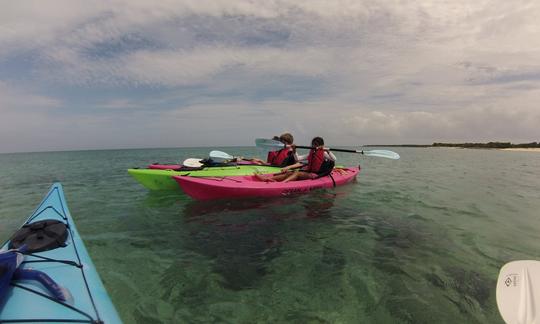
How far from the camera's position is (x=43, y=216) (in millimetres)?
4816

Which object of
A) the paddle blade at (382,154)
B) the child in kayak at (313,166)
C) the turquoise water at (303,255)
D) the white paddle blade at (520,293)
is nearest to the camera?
the white paddle blade at (520,293)

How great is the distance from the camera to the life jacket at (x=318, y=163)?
1002 centimetres

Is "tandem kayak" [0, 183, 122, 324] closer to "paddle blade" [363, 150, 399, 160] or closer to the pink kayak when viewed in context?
the pink kayak

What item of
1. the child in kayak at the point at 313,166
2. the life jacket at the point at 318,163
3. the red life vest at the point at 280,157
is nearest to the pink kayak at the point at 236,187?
the child in kayak at the point at 313,166

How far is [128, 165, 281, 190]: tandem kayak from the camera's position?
9359mm

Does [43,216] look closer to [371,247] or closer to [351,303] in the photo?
[351,303]

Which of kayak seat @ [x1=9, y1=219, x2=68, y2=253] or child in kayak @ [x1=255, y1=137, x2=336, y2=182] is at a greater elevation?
child in kayak @ [x1=255, y1=137, x2=336, y2=182]

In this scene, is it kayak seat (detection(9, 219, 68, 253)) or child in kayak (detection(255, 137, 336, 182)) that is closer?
kayak seat (detection(9, 219, 68, 253))

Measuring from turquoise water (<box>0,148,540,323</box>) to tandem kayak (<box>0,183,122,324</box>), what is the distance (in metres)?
0.72

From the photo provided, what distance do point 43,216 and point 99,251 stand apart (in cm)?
106

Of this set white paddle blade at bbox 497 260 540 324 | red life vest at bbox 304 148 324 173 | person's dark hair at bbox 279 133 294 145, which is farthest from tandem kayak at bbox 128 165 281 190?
white paddle blade at bbox 497 260 540 324

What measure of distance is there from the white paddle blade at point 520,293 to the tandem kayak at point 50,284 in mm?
3200

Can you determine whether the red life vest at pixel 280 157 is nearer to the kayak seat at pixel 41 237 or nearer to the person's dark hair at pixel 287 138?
the person's dark hair at pixel 287 138

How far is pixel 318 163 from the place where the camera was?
33.5ft
